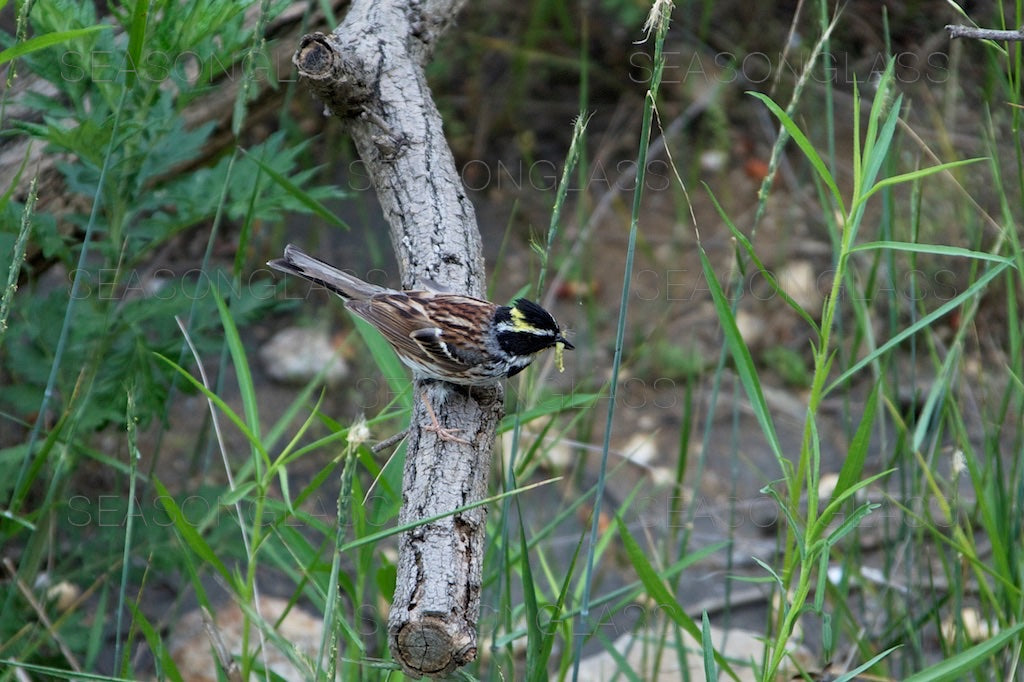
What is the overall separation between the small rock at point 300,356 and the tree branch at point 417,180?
286 centimetres

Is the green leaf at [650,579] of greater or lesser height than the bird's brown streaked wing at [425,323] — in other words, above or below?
below

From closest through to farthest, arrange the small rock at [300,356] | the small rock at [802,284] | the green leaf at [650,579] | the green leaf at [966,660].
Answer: the green leaf at [966,660]
the green leaf at [650,579]
the small rock at [300,356]
the small rock at [802,284]

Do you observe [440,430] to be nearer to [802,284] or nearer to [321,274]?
[321,274]

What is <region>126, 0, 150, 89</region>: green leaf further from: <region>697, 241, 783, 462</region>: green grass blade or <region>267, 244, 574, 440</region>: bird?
→ <region>697, 241, 783, 462</region>: green grass blade

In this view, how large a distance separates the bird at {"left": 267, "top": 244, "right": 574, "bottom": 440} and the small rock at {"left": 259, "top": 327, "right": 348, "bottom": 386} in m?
2.48

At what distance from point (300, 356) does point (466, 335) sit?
2937 mm

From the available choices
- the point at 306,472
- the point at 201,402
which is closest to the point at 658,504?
the point at 306,472

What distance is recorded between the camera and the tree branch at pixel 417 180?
2668mm

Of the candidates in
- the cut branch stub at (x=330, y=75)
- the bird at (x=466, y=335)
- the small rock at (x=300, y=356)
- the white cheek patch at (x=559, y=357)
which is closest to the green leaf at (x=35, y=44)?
the cut branch stub at (x=330, y=75)

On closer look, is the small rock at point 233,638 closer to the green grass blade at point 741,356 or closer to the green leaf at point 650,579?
the green leaf at point 650,579

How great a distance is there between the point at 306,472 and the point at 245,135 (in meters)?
2.21

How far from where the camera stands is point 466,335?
3.40 meters

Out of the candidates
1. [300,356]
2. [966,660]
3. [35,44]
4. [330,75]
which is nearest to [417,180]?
[330,75]

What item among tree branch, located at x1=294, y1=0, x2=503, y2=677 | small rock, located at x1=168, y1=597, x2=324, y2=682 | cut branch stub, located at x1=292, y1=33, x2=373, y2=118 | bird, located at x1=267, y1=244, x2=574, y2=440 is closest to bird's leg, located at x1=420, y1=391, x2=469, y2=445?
tree branch, located at x1=294, y1=0, x2=503, y2=677
